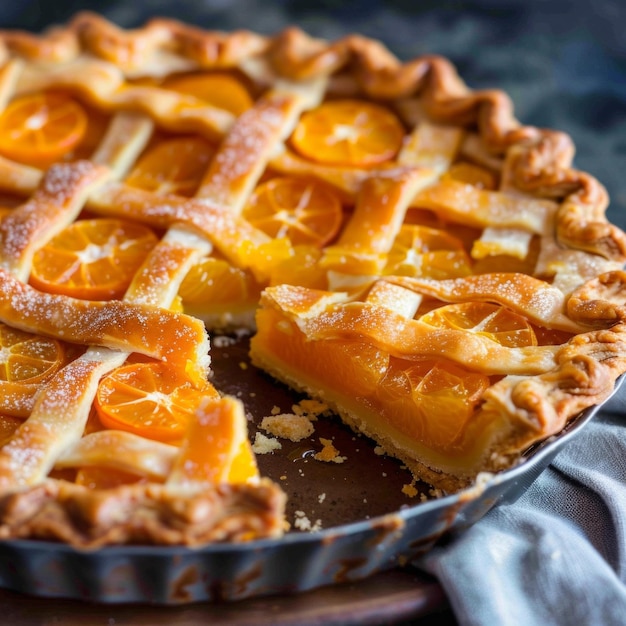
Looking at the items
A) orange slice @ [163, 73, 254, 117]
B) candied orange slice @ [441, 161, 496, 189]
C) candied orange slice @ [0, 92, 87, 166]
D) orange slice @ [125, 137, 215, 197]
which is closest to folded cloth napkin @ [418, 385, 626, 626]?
candied orange slice @ [441, 161, 496, 189]

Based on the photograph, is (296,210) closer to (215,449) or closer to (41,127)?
(41,127)

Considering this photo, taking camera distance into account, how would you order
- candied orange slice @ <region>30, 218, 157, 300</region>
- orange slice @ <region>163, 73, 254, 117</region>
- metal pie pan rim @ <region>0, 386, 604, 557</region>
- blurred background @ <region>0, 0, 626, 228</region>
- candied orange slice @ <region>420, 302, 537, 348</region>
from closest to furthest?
1. metal pie pan rim @ <region>0, 386, 604, 557</region>
2. candied orange slice @ <region>420, 302, 537, 348</region>
3. candied orange slice @ <region>30, 218, 157, 300</region>
4. orange slice @ <region>163, 73, 254, 117</region>
5. blurred background @ <region>0, 0, 626, 228</region>

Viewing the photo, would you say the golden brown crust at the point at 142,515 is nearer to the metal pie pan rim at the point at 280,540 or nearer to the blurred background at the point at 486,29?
the metal pie pan rim at the point at 280,540

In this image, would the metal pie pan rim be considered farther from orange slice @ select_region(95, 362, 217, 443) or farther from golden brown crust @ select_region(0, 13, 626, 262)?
golden brown crust @ select_region(0, 13, 626, 262)

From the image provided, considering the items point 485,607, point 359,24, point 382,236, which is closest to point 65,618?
point 485,607

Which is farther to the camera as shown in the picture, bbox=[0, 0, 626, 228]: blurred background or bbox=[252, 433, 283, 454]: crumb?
bbox=[0, 0, 626, 228]: blurred background

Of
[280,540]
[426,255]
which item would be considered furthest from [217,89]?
[280,540]

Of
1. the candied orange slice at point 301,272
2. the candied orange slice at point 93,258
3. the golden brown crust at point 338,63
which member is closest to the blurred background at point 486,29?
the golden brown crust at point 338,63

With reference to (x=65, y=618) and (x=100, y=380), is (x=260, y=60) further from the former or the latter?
(x=65, y=618)
